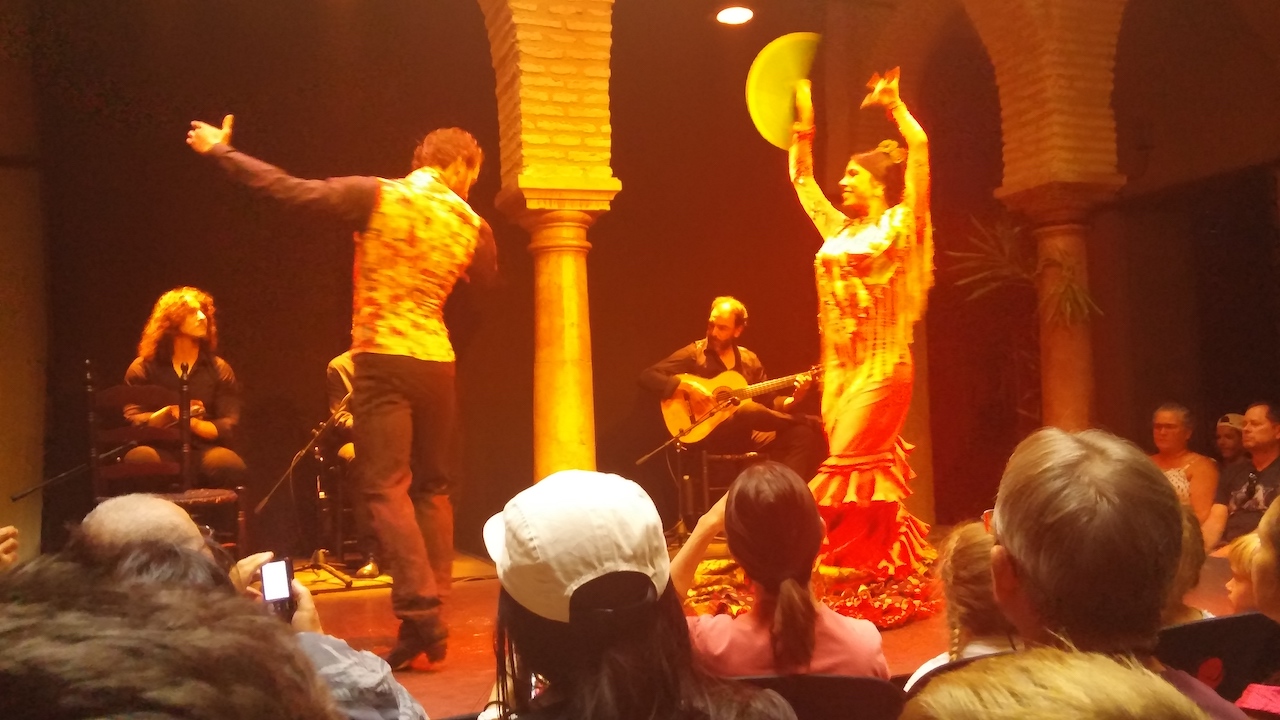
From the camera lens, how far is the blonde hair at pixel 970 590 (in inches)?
75.0

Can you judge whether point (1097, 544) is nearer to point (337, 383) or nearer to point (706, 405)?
point (706, 405)

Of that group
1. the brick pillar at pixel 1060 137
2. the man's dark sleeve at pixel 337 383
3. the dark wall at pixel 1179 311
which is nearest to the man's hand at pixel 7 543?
the man's dark sleeve at pixel 337 383

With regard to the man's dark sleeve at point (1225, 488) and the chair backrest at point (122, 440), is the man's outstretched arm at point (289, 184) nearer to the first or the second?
the chair backrest at point (122, 440)

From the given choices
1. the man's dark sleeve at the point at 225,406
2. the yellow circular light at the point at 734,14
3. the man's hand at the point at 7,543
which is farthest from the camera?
the yellow circular light at the point at 734,14

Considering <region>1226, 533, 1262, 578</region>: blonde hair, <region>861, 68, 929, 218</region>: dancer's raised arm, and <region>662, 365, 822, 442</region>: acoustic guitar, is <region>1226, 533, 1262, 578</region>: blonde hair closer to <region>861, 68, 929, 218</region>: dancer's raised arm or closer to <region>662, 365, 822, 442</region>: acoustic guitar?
<region>861, 68, 929, 218</region>: dancer's raised arm

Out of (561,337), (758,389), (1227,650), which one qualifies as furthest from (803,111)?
(1227,650)

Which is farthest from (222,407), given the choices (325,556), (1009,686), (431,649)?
(1009,686)

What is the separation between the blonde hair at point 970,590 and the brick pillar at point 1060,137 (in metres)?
4.75

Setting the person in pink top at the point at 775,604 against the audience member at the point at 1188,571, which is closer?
the audience member at the point at 1188,571

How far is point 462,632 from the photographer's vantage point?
A: 14.7ft

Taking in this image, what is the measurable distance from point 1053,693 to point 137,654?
0.49 meters

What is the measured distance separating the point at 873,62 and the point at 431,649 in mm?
6163

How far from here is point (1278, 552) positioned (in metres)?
1.70

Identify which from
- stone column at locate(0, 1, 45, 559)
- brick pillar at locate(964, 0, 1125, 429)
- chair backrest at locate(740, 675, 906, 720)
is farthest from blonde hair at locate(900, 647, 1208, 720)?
stone column at locate(0, 1, 45, 559)
